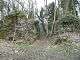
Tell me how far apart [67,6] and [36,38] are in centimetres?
484

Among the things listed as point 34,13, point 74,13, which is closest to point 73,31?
point 74,13

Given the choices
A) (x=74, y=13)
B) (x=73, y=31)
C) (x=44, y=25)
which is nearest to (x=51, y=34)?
(x=44, y=25)

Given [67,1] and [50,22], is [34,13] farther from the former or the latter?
[67,1]

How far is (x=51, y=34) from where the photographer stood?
59.6ft

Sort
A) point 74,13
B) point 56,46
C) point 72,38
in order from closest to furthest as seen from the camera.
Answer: point 56,46, point 72,38, point 74,13

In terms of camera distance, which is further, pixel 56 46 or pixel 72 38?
pixel 72 38

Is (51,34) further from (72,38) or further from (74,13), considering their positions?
(74,13)

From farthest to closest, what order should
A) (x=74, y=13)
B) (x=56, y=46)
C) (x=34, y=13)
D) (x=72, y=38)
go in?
1. (x=74, y=13)
2. (x=34, y=13)
3. (x=72, y=38)
4. (x=56, y=46)

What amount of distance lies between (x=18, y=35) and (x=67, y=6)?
5.39m

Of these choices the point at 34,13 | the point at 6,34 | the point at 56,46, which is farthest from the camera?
the point at 34,13

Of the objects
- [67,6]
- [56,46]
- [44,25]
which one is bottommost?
[56,46]

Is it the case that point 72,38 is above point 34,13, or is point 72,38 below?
below

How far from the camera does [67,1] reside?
1966 cm

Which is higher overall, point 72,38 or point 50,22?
point 50,22
